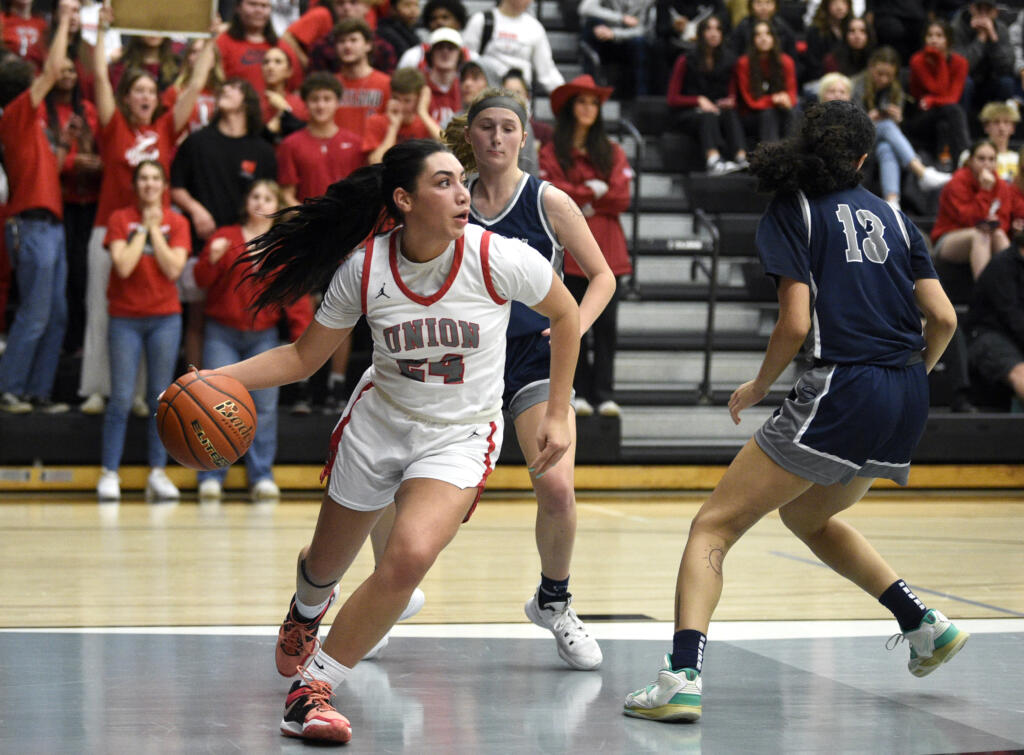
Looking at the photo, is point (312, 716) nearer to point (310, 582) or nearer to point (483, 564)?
point (310, 582)

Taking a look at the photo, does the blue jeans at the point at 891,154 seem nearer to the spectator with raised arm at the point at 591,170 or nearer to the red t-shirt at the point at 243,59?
the spectator with raised arm at the point at 591,170

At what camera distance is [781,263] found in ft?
12.2

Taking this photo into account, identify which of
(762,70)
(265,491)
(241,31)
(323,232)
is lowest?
(265,491)

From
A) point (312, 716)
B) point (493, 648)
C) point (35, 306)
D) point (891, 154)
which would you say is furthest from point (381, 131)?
point (312, 716)

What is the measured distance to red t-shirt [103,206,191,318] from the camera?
25.1 feet

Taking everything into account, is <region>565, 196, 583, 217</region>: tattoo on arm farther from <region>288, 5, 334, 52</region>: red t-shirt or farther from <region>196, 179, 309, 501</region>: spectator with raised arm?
<region>288, 5, 334, 52</region>: red t-shirt

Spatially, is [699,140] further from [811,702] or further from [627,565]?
[811,702]

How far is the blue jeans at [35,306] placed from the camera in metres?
7.83

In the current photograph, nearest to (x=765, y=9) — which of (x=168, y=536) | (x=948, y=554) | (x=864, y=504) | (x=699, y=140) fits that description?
(x=699, y=140)

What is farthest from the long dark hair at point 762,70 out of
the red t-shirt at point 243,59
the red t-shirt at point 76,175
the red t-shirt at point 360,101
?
the red t-shirt at point 76,175

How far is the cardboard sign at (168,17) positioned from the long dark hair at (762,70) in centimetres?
433

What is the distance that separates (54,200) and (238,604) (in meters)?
3.65

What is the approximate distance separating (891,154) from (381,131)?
4.01 metres

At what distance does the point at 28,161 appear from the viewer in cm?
784
